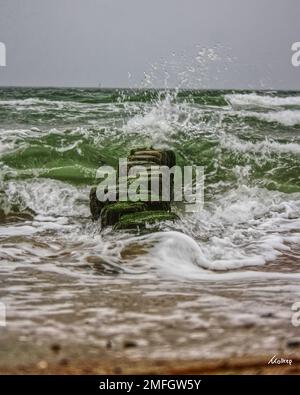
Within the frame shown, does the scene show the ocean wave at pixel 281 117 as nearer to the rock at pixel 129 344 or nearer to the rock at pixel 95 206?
the rock at pixel 95 206

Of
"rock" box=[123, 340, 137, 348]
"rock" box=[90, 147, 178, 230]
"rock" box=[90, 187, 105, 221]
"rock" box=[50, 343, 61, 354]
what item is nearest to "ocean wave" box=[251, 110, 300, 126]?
"rock" box=[90, 147, 178, 230]

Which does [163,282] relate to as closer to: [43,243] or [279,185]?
[43,243]

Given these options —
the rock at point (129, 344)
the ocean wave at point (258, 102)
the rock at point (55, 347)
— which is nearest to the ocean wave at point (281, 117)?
the ocean wave at point (258, 102)

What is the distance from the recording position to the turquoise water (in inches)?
98.7

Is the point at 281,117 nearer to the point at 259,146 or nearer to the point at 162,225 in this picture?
the point at 259,146

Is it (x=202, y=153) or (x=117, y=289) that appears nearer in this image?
(x=117, y=289)

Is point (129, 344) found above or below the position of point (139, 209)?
below

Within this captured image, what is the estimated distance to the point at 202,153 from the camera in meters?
7.98

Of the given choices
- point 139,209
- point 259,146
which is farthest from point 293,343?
point 259,146

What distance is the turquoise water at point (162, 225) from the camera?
2.51 m

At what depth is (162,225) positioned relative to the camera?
3566 millimetres

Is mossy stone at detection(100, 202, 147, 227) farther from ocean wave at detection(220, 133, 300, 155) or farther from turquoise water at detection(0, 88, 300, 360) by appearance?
ocean wave at detection(220, 133, 300, 155)

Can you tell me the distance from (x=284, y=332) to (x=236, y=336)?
0.23 m

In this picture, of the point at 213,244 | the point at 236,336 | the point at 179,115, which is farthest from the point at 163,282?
the point at 179,115
